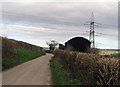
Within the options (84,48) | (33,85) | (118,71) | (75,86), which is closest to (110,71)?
(118,71)

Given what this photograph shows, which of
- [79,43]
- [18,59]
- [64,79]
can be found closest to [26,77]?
[64,79]

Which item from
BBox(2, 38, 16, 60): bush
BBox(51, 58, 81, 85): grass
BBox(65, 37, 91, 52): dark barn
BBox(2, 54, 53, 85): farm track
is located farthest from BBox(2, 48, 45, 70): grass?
BBox(65, 37, 91, 52): dark barn

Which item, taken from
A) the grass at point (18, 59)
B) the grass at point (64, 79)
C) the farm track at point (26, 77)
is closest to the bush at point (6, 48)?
the grass at point (18, 59)

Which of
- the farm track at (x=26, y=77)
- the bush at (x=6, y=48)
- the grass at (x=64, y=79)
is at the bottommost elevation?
the farm track at (x=26, y=77)

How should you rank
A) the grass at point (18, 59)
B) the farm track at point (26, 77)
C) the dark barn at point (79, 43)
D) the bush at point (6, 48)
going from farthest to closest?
the dark barn at point (79, 43) → the grass at point (18, 59) → the bush at point (6, 48) → the farm track at point (26, 77)

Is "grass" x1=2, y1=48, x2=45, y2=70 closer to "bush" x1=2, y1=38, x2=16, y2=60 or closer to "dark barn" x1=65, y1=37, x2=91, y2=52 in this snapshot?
"bush" x1=2, y1=38, x2=16, y2=60

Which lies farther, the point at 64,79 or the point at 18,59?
the point at 18,59

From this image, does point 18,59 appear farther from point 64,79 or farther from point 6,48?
point 64,79

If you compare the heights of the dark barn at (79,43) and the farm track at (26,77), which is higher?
the dark barn at (79,43)

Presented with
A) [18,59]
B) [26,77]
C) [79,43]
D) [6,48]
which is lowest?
[26,77]

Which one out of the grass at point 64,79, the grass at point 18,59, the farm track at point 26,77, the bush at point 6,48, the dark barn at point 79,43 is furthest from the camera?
the dark barn at point 79,43

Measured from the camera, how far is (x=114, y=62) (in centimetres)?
639

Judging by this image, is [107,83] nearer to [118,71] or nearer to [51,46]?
[118,71]

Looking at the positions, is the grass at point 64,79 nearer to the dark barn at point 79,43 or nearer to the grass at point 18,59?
the grass at point 18,59
